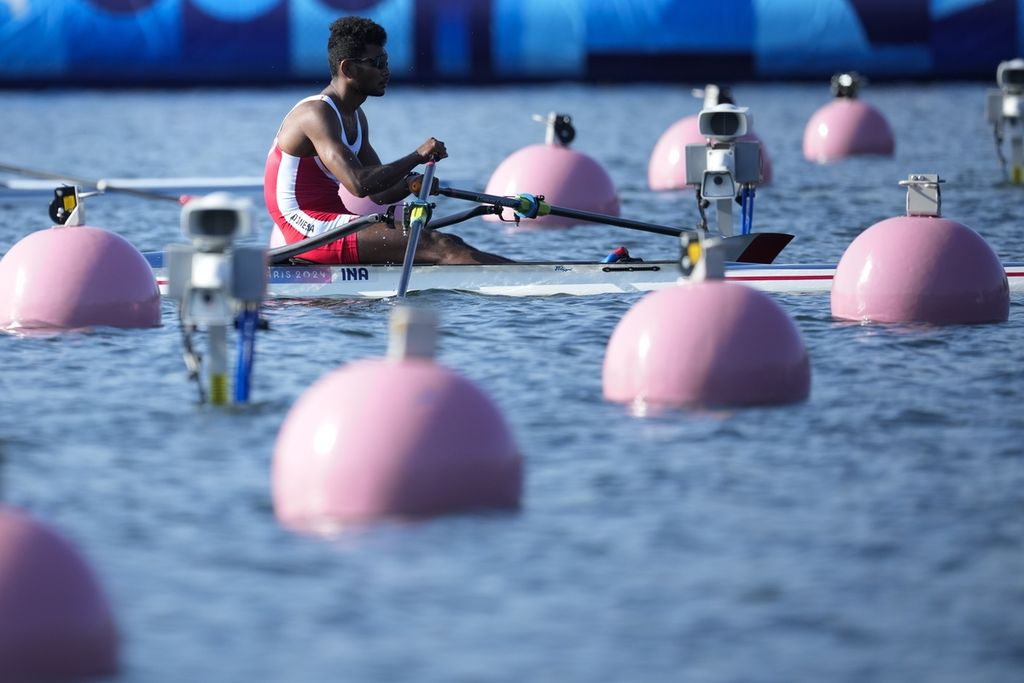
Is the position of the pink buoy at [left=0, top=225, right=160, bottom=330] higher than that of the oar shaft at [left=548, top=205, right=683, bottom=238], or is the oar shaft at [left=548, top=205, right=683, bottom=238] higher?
the oar shaft at [left=548, top=205, right=683, bottom=238]

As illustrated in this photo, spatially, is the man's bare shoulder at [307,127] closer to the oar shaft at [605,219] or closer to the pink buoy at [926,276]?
the oar shaft at [605,219]

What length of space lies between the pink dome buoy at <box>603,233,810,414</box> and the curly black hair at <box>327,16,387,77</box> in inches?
142

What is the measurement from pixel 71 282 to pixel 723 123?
437 centimetres

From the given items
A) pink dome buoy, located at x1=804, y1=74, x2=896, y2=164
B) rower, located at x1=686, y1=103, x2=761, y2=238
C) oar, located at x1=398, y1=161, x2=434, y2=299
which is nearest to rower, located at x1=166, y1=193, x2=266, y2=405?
oar, located at x1=398, y1=161, x2=434, y2=299

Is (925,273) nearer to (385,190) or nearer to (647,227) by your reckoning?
(647,227)

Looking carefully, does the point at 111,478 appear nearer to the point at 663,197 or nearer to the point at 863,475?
the point at 863,475

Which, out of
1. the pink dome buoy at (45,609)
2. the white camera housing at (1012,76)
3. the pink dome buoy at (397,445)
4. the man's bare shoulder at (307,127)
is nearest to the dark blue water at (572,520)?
the pink dome buoy at (397,445)

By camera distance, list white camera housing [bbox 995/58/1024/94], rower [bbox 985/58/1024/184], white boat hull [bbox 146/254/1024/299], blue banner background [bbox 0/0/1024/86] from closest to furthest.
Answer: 1. white boat hull [bbox 146/254/1024/299]
2. rower [bbox 985/58/1024/184]
3. white camera housing [bbox 995/58/1024/94]
4. blue banner background [bbox 0/0/1024/86]

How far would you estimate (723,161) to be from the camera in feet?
41.0

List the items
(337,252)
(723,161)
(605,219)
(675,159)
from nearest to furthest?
1. (337,252)
2. (605,219)
3. (723,161)
4. (675,159)

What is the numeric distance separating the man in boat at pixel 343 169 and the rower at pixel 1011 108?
7125mm

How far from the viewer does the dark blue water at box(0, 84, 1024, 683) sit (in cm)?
544

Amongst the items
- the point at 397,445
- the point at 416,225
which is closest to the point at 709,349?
A: the point at 397,445

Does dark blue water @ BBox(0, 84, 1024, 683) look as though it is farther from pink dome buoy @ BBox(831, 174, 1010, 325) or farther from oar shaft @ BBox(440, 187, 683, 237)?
oar shaft @ BBox(440, 187, 683, 237)
